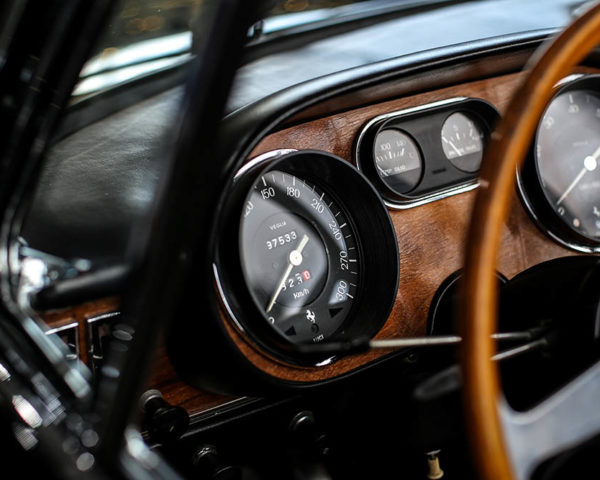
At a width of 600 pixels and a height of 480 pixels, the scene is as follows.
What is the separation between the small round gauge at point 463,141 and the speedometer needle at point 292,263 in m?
0.51

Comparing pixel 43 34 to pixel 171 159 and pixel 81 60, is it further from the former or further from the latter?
pixel 171 159

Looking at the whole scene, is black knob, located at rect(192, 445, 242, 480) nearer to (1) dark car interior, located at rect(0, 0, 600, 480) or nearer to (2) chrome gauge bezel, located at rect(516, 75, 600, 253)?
(1) dark car interior, located at rect(0, 0, 600, 480)

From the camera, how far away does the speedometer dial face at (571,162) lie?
212 centimetres

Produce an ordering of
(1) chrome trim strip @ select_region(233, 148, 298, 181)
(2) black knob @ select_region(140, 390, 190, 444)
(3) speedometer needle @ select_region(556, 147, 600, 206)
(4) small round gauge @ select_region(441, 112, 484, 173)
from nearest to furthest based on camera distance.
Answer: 1. (2) black knob @ select_region(140, 390, 190, 444)
2. (1) chrome trim strip @ select_region(233, 148, 298, 181)
3. (4) small round gauge @ select_region(441, 112, 484, 173)
4. (3) speedometer needle @ select_region(556, 147, 600, 206)

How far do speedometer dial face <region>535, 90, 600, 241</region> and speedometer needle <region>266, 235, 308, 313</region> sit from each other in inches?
29.4

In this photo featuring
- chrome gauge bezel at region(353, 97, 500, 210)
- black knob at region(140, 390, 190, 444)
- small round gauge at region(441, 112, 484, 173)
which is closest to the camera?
black knob at region(140, 390, 190, 444)

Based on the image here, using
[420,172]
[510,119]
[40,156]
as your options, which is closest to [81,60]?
[40,156]

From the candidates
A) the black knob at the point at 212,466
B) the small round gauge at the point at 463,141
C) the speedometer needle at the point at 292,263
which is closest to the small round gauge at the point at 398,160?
the small round gauge at the point at 463,141

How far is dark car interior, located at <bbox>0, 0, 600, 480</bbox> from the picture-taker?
3.00 feet

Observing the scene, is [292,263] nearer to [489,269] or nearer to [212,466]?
[212,466]

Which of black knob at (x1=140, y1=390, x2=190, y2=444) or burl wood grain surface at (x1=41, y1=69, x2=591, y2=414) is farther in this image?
burl wood grain surface at (x1=41, y1=69, x2=591, y2=414)

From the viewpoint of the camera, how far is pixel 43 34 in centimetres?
125

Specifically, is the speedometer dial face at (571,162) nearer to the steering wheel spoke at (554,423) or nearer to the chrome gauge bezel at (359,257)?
the chrome gauge bezel at (359,257)

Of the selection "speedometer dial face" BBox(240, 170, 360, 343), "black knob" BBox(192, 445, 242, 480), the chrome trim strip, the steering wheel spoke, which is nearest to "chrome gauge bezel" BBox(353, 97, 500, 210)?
"speedometer dial face" BBox(240, 170, 360, 343)
